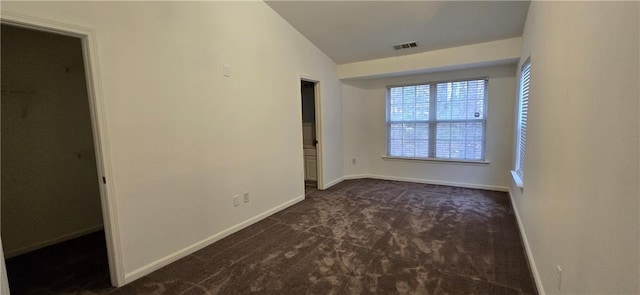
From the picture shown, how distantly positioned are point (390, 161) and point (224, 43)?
12.9ft

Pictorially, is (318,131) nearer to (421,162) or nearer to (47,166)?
(421,162)

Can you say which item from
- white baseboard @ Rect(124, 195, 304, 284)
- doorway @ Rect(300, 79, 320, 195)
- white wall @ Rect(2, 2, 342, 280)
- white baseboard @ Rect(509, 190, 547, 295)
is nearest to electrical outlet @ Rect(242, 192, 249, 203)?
white wall @ Rect(2, 2, 342, 280)

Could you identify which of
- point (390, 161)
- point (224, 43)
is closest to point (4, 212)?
point (224, 43)

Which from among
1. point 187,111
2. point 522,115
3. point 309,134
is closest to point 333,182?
point 309,134

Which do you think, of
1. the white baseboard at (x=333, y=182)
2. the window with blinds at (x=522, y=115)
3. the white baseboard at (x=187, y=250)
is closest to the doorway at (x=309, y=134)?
the white baseboard at (x=333, y=182)

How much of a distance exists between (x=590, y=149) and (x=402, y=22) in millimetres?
2975

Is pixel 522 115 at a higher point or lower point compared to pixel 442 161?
higher

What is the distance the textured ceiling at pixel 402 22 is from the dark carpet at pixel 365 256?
238 centimetres

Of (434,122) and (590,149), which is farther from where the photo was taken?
(434,122)

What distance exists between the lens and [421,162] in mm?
5324

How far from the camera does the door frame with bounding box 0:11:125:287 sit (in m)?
1.90

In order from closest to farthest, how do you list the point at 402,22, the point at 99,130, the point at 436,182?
the point at 99,130 → the point at 402,22 → the point at 436,182

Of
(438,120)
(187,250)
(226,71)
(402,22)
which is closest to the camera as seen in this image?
(187,250)

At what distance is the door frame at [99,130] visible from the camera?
190 centimetres
